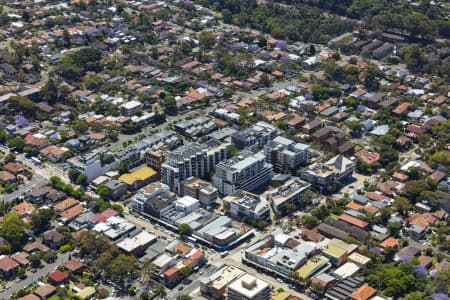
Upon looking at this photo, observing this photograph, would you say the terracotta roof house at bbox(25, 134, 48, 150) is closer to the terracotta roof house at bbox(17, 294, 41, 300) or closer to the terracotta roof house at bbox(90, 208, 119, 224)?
the terracotta roof house at bbox(90, 208, 119, 224)

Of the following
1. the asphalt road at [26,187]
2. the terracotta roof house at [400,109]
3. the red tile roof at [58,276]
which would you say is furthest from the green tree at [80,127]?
the terracotta roof house at [400,109]

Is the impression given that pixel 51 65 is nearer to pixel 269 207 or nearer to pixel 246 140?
pixel 246 140

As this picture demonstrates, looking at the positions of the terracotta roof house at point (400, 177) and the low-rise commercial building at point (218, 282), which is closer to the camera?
the low-rise commercial building at point (218, 282)

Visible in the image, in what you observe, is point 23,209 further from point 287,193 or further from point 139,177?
point 287,193

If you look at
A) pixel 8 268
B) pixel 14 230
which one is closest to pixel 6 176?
pixel 14 230

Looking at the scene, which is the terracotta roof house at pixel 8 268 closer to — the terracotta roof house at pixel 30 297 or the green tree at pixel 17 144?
the terracotta roof house at pixel 30 297

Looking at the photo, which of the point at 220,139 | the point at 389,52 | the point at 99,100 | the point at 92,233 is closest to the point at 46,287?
the point at 92,233
